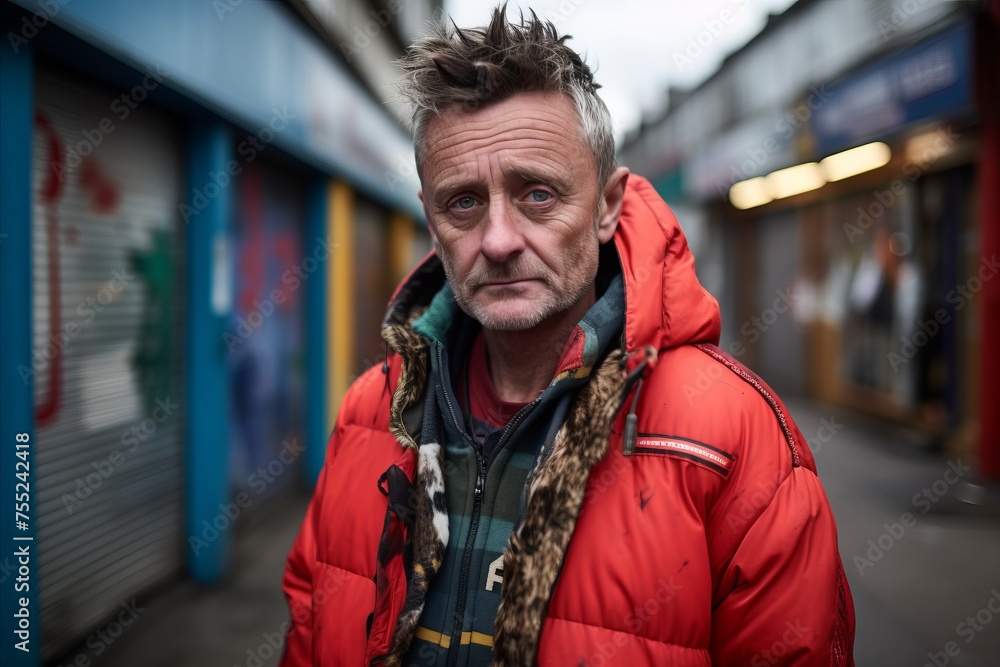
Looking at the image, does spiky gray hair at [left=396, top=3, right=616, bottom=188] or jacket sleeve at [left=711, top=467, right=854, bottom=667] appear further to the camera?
spiky gray hair at [left=396, top=3, right=616, bottom=188]

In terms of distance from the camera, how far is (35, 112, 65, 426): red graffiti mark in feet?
10.1

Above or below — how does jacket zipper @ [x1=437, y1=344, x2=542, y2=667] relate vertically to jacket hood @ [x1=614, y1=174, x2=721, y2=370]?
below

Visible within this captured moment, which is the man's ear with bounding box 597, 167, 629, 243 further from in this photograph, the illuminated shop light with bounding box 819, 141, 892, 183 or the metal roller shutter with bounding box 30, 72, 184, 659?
the illuminated shop light with bounding box 819, 141, 892, 183

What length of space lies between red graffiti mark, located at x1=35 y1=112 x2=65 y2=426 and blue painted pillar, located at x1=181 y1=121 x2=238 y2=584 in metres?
1.11

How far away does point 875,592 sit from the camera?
13.3ft

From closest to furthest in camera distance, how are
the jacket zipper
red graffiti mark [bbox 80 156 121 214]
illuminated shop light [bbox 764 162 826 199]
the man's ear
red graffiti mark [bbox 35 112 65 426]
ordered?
the jacket zipper
the man's ear
red graffiti mark [bbox 35 112 65 426]
red graffiti mark [bbox 80 156 121 214]
illuminated shop light [bbox 764 162 826 199]

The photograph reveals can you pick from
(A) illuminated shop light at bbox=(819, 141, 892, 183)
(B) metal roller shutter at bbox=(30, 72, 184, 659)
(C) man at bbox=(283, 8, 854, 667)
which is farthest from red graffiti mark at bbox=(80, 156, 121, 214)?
(A) illuminated shop light at bbox=(819, 141, 892, 183)

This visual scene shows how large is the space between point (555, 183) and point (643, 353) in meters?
0.43

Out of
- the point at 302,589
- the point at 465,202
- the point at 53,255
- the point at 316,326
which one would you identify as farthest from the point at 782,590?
the point at 316,326

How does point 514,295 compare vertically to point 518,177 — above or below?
below

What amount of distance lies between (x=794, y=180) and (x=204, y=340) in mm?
8712

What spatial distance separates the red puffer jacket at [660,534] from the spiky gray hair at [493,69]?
41 cm

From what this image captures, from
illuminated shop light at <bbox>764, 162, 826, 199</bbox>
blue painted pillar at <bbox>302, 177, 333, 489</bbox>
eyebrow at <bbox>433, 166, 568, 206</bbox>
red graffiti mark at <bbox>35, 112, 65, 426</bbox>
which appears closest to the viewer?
eyebrow at <bbox>433, 166, 568, 206</bbox>

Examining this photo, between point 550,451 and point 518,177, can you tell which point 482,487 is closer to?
point 550,451
